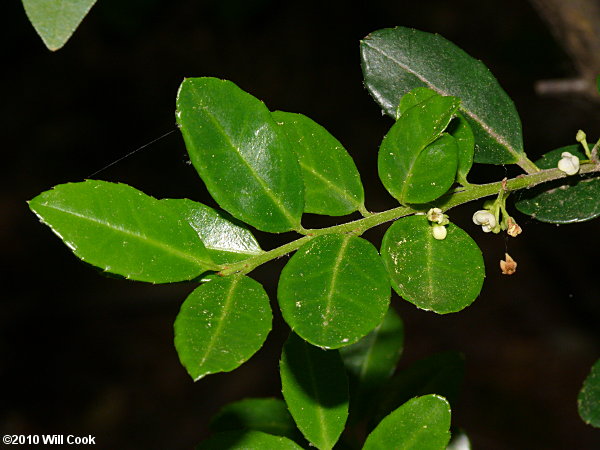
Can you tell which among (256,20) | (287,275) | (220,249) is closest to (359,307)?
(287,275)

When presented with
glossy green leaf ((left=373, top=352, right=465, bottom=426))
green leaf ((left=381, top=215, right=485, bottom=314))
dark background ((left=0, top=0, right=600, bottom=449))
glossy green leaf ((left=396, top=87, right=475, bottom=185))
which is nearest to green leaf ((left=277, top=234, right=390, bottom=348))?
green leaf ((left=381, top=215, right=485, bottom=314))

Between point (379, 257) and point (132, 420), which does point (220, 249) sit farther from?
point (132, 420)

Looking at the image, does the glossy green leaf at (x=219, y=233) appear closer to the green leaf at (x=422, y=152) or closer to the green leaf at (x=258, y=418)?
the green leaf at (x=422, y=152)

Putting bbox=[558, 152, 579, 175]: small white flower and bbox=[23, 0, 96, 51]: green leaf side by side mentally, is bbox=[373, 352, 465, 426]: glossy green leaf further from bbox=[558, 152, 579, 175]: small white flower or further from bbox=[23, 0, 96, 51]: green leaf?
bbox=[23, 0, 96, 51]: green leaf

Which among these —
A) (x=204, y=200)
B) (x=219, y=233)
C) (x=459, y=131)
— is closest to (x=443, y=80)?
(x=459, y=131)

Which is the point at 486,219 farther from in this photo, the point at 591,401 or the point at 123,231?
the point at 123,231
